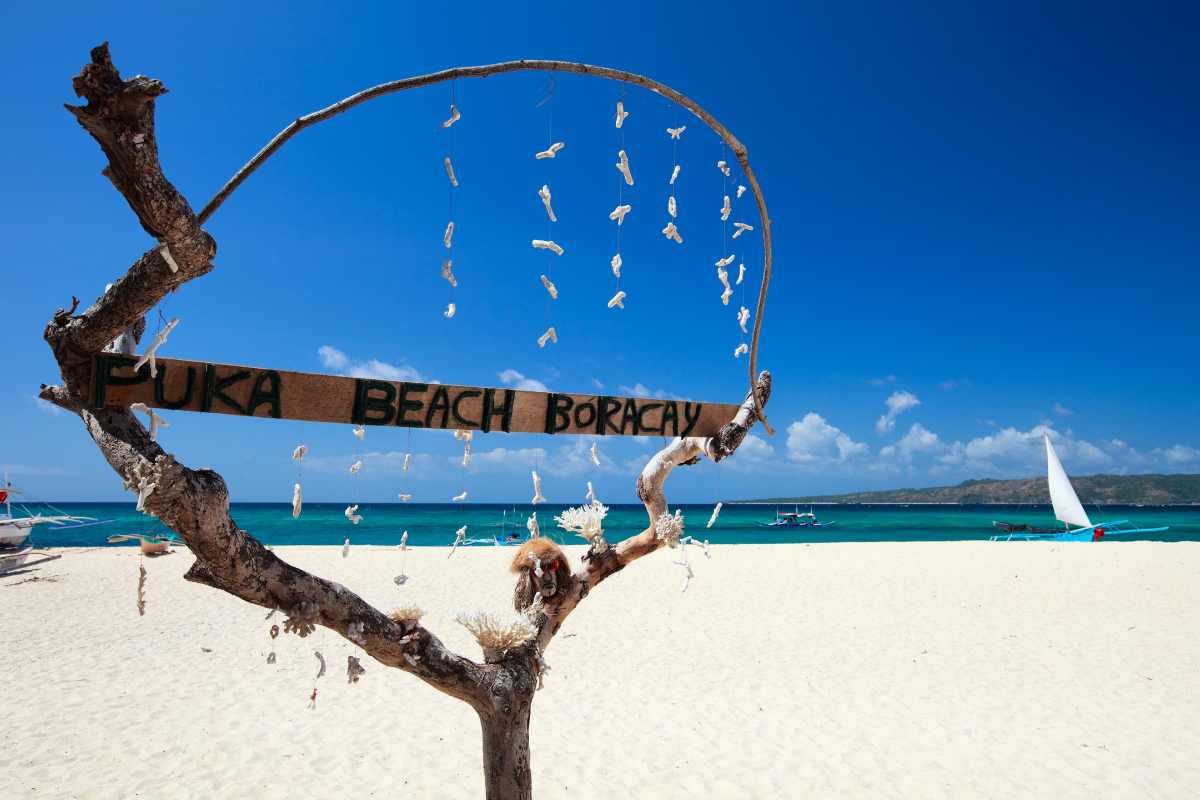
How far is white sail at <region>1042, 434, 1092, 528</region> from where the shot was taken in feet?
106

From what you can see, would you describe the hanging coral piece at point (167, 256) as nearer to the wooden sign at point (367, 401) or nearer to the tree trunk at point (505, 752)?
the wooden sign at point (367, 401)

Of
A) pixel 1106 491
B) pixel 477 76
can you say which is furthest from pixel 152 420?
pixel 1106 491

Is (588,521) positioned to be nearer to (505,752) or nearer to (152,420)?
(505,752)

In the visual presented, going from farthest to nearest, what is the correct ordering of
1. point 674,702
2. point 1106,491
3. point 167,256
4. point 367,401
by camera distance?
point 1106,491
point 674,702
point 367,401
point 167,256

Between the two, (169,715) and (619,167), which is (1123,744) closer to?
(619,167)

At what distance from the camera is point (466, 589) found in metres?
14.6

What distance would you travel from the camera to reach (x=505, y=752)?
2.72 meters

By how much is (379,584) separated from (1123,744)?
14.7 m

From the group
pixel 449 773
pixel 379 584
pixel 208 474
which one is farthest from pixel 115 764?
pixel 379 584

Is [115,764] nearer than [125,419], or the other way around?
[125,419]

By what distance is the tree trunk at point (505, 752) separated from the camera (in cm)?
271

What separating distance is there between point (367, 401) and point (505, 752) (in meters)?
1.71

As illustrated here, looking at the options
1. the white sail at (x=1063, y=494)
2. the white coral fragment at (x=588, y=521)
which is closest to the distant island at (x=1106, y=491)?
the white sail at (x=1063, y=494)

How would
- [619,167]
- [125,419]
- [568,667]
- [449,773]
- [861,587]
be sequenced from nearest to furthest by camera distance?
[125,419] < [619,167] < [449,773] < [568,667] < [861,587]
